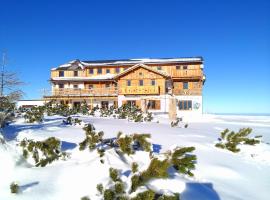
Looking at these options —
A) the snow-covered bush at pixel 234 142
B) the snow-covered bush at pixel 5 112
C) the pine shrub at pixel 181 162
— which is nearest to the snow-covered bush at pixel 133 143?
the pine shrub at pixel 181 162

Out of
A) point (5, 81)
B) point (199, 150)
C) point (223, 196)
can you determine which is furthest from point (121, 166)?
point (5, 81)

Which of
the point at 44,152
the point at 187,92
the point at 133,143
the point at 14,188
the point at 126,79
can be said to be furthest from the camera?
the point at 126,79

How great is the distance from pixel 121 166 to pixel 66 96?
35579 millimetres

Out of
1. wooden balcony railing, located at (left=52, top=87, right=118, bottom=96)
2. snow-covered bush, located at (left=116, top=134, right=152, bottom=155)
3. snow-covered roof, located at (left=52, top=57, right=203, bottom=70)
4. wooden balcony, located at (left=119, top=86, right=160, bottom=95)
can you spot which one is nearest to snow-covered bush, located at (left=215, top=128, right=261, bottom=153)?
snow-covered bush, located at (left=116, top=134, right=152, bottom=155)

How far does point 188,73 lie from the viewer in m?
38.5

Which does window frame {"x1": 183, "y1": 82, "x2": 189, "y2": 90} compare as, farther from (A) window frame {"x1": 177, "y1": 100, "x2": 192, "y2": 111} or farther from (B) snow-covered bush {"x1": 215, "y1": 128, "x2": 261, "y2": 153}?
(B) snow-covered bush {"x1": 215, "y1": 128, "x2": 261, "y2": 153}

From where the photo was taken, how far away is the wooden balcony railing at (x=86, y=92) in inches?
1555

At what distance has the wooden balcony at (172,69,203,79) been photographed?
126ft

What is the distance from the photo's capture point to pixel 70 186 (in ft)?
16.6

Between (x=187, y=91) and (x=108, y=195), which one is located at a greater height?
(x=187, y=91)

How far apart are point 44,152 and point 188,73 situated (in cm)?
3399

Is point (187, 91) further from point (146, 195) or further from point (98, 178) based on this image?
point (146, 195)

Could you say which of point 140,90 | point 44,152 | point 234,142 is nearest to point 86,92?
point 140,90

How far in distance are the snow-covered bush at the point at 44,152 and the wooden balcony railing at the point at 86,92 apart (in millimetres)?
32664
